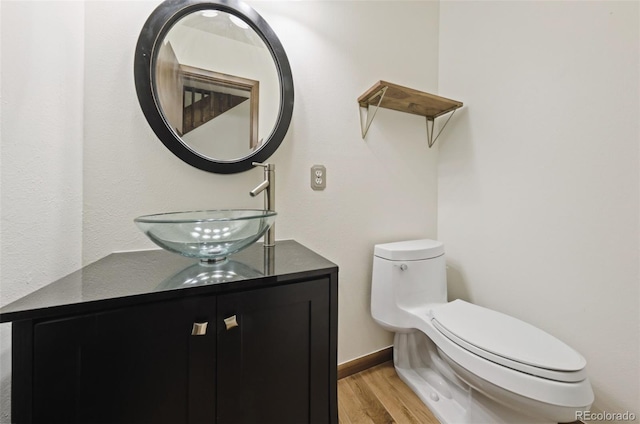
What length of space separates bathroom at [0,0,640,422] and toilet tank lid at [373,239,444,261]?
111 mm

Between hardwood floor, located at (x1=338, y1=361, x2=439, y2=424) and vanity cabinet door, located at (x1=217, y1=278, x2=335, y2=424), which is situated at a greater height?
vanity cabinet door, located at (x1=217, y1=278, x2=335, y2=424)

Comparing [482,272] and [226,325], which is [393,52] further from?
[226,325]

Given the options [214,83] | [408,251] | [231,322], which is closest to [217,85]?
[214,83]

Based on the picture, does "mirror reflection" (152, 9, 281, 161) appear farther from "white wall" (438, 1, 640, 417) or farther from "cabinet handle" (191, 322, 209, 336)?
"white wall" (438, 1, 640, 417)

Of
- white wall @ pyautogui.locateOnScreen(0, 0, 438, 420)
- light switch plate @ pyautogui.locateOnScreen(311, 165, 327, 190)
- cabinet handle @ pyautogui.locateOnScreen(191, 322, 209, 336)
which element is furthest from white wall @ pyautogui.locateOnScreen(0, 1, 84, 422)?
light switch plate @ pyautogui.locateOnScreen(311, 165, 327, 190)

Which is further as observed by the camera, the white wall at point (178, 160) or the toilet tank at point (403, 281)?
the toilet tank at point (403, 281)

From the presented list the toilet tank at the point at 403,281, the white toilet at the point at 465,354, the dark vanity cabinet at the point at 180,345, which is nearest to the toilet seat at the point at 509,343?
the white toilet at the point at 465,354

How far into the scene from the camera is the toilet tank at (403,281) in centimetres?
118

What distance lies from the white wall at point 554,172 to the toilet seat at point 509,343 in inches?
9.8

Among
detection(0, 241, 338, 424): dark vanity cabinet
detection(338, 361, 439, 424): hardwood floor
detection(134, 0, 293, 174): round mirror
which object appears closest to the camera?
detection(0, 241, 338, 424): dark vanity cabinet

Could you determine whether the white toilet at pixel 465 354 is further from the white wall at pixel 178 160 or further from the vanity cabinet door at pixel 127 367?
the vanity cabinet door at pixel 127 367

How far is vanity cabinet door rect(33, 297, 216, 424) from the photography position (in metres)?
0.45

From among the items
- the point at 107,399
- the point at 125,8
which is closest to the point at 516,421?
the point at 107,399

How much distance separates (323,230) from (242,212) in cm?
42
